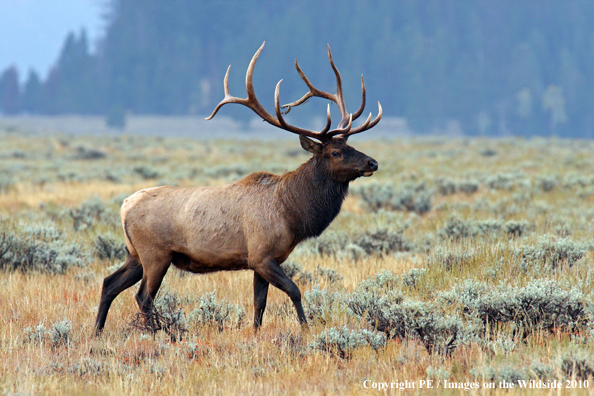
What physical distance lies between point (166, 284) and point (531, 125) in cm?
10732

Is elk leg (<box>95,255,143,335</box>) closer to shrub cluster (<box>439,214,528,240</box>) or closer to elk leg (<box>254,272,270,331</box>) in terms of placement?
elk leg (<box>254,272,270,331</box>)

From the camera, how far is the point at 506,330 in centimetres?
489

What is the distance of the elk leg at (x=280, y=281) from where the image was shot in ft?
18.0

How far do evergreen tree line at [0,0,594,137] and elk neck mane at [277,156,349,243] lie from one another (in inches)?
3418

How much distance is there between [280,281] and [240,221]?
73cm

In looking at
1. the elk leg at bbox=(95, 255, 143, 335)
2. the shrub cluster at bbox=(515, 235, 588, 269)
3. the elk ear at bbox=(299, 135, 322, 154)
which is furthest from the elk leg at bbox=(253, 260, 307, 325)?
→ the shrub cluster at bbox=(515, 235, 588, 269)

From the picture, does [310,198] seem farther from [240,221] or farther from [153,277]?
[153,277]

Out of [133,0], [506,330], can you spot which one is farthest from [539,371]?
[133,0]

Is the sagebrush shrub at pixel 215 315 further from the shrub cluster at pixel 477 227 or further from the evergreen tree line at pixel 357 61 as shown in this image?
the evergreen tree line at pixel 357 61

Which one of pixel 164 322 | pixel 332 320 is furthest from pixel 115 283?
pixel 332 320

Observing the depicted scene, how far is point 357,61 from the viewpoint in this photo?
109062 mm

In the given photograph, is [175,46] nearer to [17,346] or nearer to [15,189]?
[15,189]

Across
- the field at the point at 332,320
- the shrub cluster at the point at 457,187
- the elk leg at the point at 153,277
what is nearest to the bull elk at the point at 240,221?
the elk leg at the point at 153,277

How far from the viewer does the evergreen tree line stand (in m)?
104
